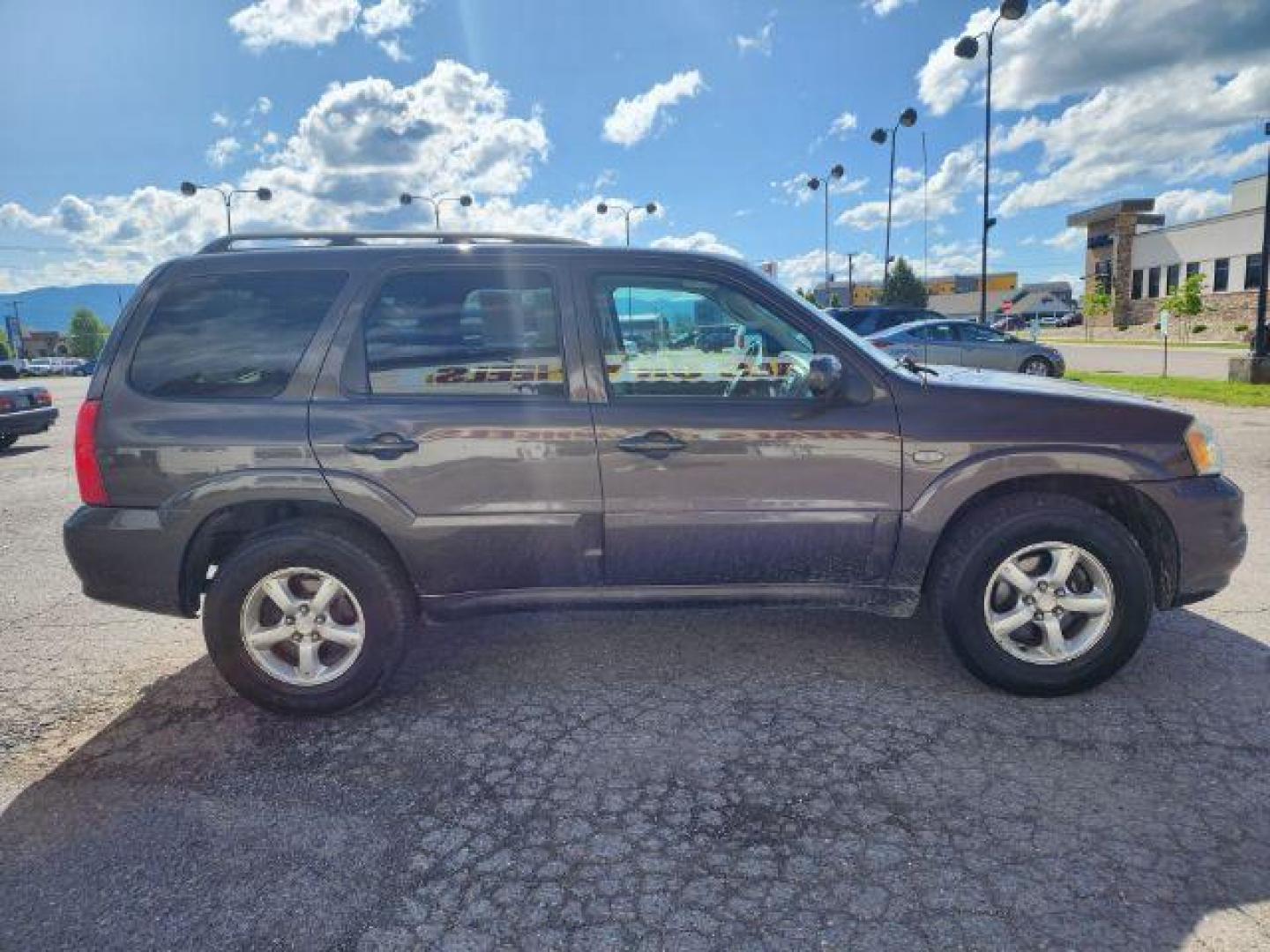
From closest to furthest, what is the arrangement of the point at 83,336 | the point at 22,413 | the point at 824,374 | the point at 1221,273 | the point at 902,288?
the point at 824,374, the point at 22,413, the point at 902,288, the point at 1221,273, the point at 83,336

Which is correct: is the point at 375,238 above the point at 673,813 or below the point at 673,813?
above

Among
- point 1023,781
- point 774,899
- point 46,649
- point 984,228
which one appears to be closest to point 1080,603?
point 1023,781

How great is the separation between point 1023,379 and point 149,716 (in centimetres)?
418

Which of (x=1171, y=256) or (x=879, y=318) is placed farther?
(x=1171, y=256)

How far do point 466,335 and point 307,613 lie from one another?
1.31 m

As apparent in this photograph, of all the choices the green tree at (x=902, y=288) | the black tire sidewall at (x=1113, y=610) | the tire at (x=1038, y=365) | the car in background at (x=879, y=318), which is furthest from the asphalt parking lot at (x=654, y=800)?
the green tree at (x=902, y=288)

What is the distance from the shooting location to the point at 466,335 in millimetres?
3299

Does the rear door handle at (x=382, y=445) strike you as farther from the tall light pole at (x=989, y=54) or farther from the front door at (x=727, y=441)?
the tall light pole at (x=989, y=54)

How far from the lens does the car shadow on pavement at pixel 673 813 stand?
2160 mm

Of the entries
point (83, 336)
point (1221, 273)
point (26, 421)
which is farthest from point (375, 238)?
point (83, 336)

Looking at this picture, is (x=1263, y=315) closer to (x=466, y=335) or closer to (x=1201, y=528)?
(x=1201, y=528)

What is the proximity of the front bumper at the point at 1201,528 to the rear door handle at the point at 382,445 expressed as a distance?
295 centimetres

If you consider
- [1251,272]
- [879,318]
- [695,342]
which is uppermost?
[1251,272]

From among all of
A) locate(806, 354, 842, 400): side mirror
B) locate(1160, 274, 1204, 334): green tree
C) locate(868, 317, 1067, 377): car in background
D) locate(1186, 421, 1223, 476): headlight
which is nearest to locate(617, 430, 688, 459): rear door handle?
locate(806, 354, 842, 400): side mirror
